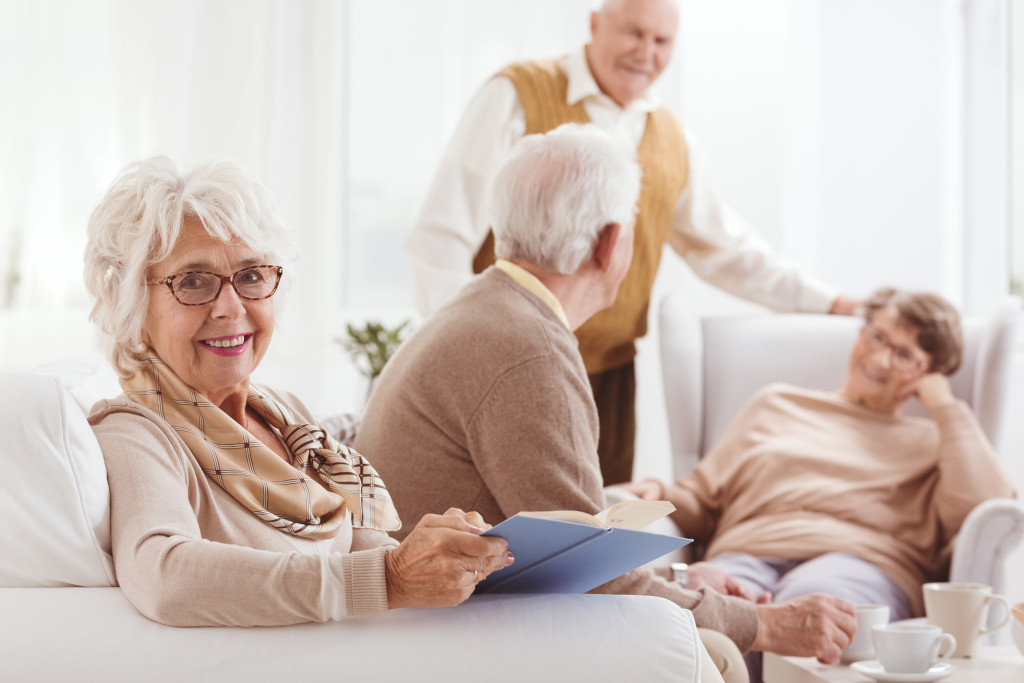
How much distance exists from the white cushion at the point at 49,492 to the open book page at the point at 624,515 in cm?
45

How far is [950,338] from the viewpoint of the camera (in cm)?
251

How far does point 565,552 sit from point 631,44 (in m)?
1.80

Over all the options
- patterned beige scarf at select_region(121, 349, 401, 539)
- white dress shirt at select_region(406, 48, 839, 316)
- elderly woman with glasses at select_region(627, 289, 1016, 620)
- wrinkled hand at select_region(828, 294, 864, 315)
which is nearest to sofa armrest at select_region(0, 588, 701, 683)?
patterned beige scarf at select_region(121, 349, 401, 539)

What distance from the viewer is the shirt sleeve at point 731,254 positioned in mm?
2861

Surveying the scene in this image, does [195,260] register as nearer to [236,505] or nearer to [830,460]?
[236,505]

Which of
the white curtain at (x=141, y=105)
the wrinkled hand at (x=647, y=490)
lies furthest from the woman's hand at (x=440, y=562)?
the white curtain at (x=141, y=105)

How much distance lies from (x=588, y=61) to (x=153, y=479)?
1879 mm

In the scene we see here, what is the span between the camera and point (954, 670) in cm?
142

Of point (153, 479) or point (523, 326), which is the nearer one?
point (153, 479)

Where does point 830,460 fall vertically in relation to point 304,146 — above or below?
Result: below

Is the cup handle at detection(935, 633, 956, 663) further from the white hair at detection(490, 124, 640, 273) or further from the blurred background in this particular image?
the blurred background

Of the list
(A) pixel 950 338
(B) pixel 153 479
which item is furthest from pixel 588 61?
(B) pixel 153 479

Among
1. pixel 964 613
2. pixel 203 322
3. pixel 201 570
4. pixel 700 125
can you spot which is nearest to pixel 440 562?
pixel 201 570

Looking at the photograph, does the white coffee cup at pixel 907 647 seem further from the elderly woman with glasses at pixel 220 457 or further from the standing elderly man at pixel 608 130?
the standing elderly man at pixel 608 130
